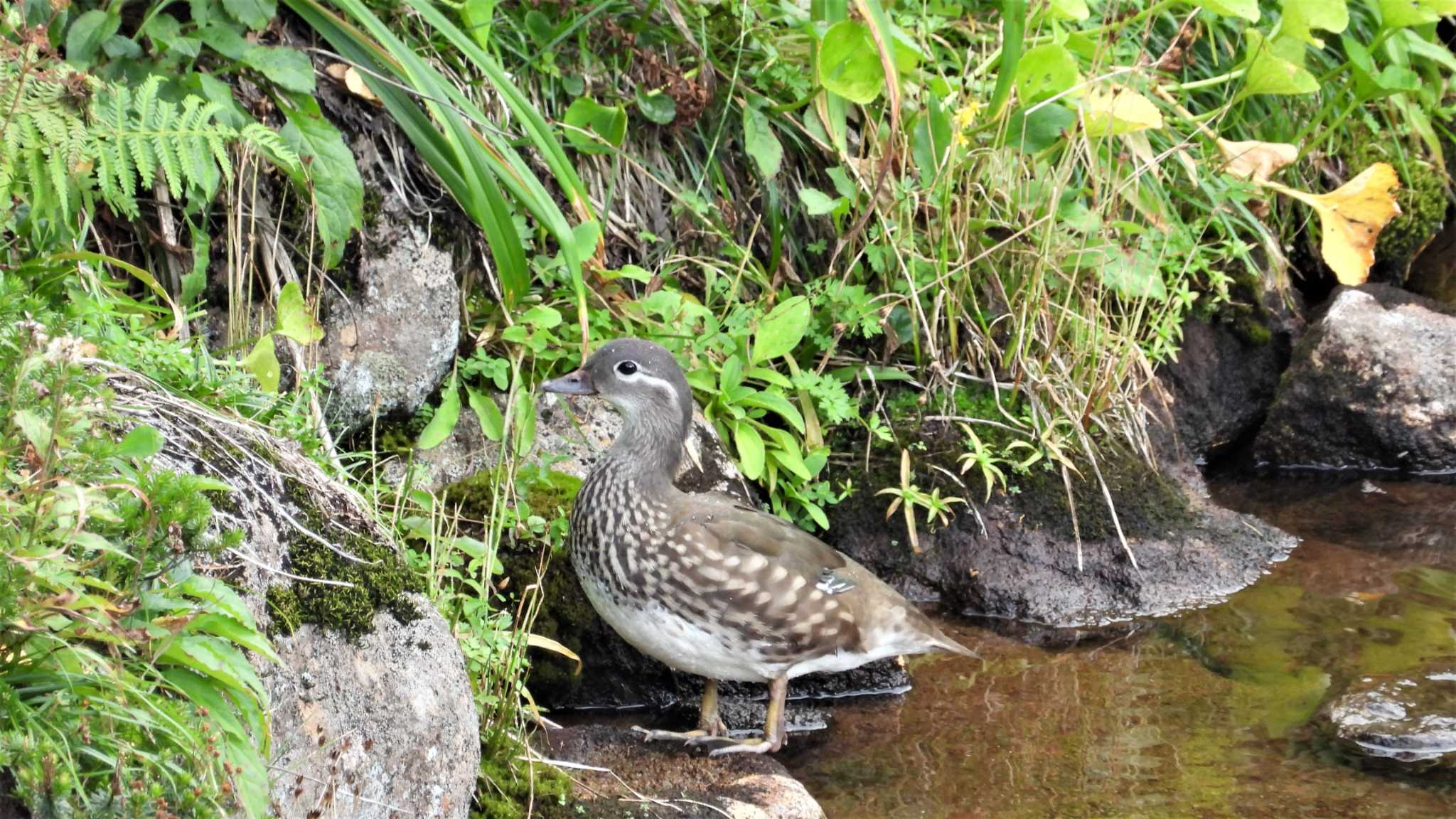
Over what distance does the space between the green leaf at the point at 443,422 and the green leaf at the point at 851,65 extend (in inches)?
75.9

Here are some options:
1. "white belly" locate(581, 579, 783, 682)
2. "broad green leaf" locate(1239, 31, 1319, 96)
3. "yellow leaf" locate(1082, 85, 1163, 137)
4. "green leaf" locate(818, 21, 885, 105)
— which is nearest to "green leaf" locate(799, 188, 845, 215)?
"green leaf" locate(818, 21, 885, 105)

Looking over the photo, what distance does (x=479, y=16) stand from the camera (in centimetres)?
542

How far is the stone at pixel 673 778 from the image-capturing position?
13.4 ft

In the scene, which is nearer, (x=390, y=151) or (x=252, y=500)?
(x=252, y=500)

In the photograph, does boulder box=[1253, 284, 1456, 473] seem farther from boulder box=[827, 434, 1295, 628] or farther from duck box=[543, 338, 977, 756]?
duck box=[543, 338, 977, 756]

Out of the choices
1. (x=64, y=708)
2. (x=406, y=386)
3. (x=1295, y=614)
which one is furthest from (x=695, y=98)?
(x=64, y=708)

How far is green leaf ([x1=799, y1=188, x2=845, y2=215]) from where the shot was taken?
19.7 feet

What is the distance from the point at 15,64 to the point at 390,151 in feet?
6.12

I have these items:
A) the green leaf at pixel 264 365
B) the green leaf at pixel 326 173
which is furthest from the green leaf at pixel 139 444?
the green leaf at pixel 326 173

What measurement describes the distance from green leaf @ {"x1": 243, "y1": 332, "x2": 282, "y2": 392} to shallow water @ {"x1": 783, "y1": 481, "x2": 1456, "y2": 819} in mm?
2077

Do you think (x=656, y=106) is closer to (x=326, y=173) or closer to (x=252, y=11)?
(x=326, y=173)

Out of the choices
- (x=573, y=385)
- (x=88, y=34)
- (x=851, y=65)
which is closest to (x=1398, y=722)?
(x=573, y=385)

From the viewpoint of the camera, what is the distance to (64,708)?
2.49 meters

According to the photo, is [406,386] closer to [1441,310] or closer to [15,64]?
[15,64]
